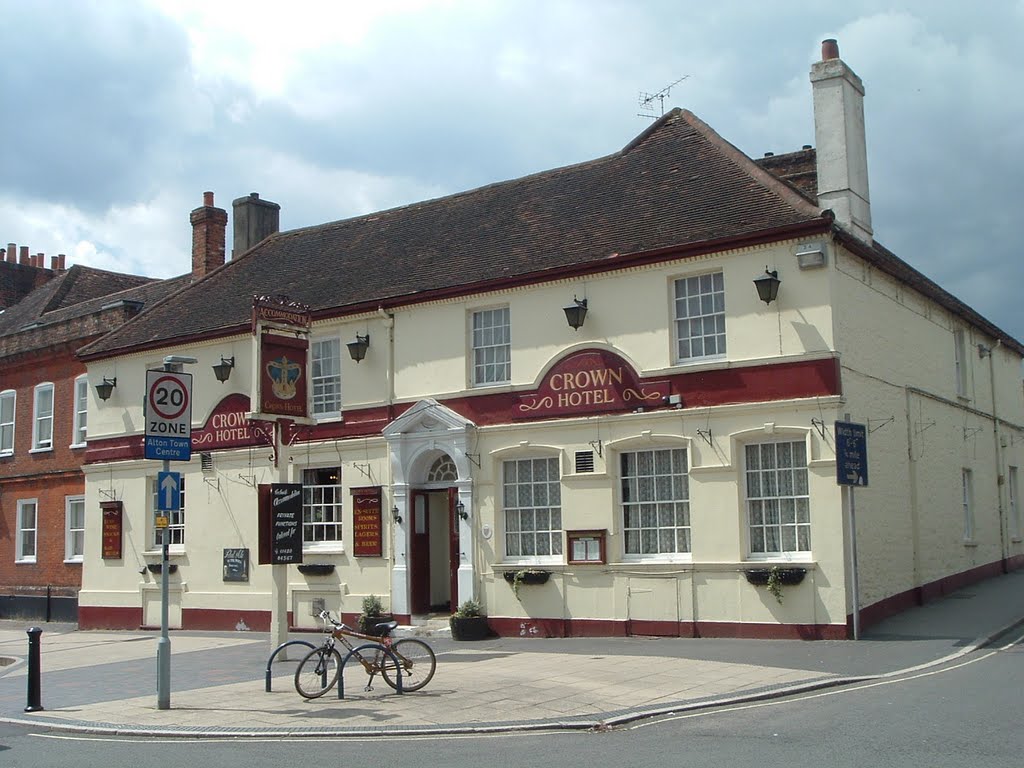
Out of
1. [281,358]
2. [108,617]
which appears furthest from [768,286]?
[108,617]

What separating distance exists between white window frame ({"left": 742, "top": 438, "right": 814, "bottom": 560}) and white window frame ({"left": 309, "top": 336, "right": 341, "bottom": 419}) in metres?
8.88

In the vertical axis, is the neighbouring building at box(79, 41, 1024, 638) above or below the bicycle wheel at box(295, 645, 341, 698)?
above

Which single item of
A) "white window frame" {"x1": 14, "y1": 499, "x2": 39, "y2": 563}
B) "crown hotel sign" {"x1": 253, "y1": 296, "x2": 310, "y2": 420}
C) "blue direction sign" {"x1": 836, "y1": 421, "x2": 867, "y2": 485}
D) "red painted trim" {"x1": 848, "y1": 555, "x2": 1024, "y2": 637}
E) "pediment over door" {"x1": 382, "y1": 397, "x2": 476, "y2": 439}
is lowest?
"red painted trim" {"x1": 848, "y1": 555, "x2": 1024, "y2": 637}

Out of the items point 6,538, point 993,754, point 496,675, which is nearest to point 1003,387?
point 496,675

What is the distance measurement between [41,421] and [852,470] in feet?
77.6

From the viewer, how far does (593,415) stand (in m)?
18.8

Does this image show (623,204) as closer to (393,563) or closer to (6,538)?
(393,563)

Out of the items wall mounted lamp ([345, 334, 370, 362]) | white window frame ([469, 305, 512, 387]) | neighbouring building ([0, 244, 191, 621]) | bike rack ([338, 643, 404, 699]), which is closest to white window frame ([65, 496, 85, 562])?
neighbouring building ([0, 244, 191, 621])

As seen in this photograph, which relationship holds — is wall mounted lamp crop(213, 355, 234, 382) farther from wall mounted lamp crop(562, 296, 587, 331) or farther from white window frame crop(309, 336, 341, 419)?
wall mounted lamp crop(562, 296, 587, 331)

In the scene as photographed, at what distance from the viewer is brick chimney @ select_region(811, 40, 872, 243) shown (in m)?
18.4

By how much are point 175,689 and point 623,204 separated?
1145 cm

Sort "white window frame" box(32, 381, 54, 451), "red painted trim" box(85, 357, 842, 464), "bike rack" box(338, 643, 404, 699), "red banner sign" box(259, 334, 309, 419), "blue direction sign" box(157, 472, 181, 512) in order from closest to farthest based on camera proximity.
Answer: "bike rack" box(338, 643, 404, 699)
"blue direction sign" box(157, 472, 181, 512)
"red painted trim" box(85, 357, 842, 464)
"red banner sign" box(259, 334, 309, 419)
"white window frame" box(32, 381, 54, 451)

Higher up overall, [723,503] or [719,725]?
[723,503]

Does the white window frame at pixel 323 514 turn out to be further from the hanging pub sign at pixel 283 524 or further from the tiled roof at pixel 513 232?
the hanging pub sign at pixel 283 524
